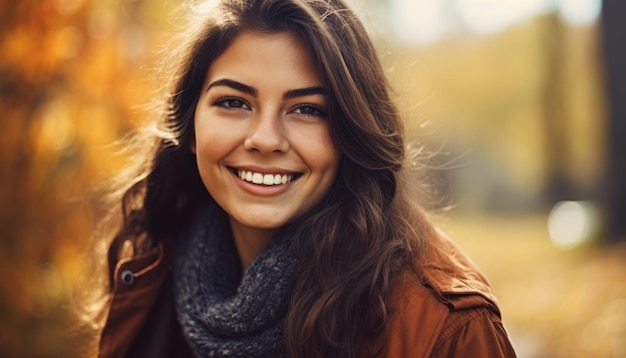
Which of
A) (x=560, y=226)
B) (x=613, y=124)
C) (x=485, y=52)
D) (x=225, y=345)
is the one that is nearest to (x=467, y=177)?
(x=485, y=52)

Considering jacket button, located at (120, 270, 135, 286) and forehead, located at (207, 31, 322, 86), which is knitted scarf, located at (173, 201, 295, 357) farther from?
forehead, located at (207, 31, 322, 86)

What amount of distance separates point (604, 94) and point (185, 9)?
6952 mm

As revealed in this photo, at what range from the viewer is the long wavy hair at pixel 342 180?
2.28m

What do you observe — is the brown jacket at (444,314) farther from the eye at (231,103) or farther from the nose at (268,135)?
the eye at (231,103)

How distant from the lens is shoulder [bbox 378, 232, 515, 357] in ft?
7.02

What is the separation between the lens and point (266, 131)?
2361 mm

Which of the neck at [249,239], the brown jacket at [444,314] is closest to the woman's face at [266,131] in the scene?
the neck at [249,239]

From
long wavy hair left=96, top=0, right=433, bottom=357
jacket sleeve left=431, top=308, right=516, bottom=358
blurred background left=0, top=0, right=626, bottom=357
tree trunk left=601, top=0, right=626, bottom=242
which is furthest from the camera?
tree trunk left=601, top=0, right=626, bottom=242

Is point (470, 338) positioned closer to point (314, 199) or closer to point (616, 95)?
point (314, 199)

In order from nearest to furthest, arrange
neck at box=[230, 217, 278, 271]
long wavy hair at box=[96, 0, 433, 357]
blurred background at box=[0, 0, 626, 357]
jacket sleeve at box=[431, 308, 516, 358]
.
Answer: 1. jacket sleeve at box=[431, 308, 516, 358]
2. long wavy hair at box=[96, 0, 433, 357]
3. neck at box=[230, 217, 278, 271]
4. blurred background at box=[0, 0, 626, 357]

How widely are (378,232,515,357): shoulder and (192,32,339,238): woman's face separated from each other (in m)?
0.46

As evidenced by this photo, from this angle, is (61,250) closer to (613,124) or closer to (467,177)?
(613,124)

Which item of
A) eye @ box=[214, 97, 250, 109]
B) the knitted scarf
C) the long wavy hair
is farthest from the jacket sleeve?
eye @ box=[214, 97, 250, 109]

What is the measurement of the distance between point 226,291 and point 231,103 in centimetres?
70
